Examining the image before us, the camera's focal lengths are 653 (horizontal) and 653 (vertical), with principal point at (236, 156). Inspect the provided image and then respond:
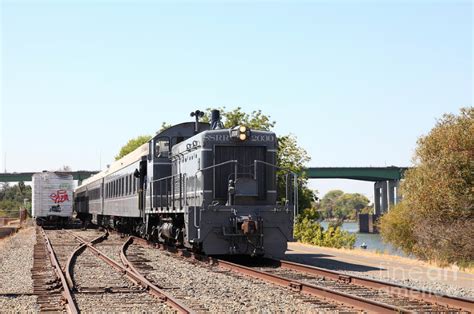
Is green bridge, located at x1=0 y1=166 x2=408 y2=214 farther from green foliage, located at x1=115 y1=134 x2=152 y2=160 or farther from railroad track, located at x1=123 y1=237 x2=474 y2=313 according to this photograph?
railroad track, located at x1=123 y1=237 x2=474 y2=313

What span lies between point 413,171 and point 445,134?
2.78 meters

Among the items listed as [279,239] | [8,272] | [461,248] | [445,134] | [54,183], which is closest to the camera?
[8,272]

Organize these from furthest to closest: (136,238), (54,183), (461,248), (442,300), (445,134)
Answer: (54,183), (445,134), (461,248), (136,238), (442,300)

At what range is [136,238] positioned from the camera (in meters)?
25.6

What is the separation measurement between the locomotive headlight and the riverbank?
3.65m

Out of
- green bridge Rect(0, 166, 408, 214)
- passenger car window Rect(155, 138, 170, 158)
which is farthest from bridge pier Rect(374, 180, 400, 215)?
passenger car window Rect(155, 138, 170, 158)

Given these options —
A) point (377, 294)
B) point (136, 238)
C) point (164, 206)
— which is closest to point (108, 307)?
point (377, 294)

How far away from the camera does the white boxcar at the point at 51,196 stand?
3916 centimetres

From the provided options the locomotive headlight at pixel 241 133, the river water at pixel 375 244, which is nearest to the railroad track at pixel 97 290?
the locomotive headlight at pixel 241 133

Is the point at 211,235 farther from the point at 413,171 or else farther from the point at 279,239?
the point at 413,171

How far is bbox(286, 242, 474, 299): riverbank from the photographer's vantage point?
11586 millimetres

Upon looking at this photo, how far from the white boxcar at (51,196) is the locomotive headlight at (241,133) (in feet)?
84.2

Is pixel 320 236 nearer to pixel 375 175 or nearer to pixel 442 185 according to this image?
pixel 442 185

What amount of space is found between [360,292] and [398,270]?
13.6ft
